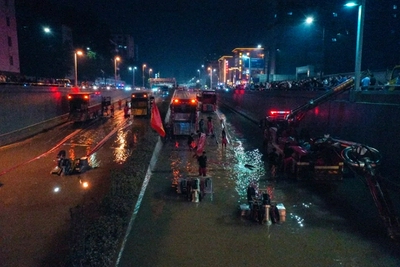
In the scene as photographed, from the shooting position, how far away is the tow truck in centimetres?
1167

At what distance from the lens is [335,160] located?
15.9 meters

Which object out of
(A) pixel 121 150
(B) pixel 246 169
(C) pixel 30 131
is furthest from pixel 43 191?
(C) pixel 30 131

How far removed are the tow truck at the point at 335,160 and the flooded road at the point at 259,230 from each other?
44 cm

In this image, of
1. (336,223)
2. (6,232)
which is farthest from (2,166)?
(336,223)

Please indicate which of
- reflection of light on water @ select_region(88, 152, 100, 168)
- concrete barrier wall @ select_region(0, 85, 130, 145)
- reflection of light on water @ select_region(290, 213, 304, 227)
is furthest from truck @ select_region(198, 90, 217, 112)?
reflection of light on water @ select_region(290, 213, 304, 227)

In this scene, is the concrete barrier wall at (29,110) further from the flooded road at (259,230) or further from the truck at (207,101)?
the truck at (207,101)

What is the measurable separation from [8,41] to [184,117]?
31.3 metres

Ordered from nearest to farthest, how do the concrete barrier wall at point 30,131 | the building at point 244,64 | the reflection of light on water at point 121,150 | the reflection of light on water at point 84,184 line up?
the reflection of light on water at point 84,184 → the reflection of light on water at point 121,150 → the concrete barrier wall at point 30,131 → the building at point 244,64

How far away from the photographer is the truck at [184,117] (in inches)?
1147

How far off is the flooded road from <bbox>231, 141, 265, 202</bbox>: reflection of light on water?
3.6 inches

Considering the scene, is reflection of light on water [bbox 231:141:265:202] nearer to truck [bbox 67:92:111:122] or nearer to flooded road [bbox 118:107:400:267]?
flooded road [bbox 118:107:400:267]

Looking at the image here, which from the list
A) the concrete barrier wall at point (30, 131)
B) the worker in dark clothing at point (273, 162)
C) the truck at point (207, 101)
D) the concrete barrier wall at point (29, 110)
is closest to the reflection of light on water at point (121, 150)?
the concrete barrier wall at point (30, 131)

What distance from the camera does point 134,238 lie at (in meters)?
10.2

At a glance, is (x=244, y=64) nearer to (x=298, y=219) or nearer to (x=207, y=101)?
(x=207, y=101)
